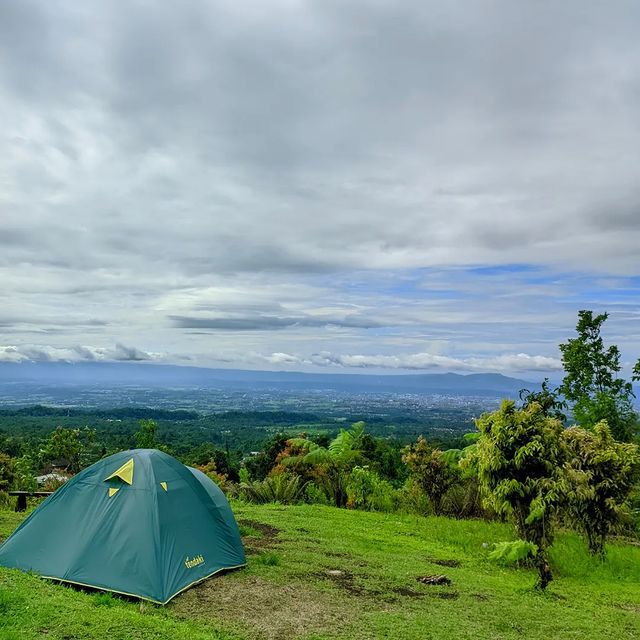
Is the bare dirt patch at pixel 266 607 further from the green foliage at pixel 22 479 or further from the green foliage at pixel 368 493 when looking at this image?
the green foliage at pixel 22 479

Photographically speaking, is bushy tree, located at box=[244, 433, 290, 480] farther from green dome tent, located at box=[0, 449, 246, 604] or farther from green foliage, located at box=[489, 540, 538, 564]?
green foliage, located at box=[489, 540, 538, 564]

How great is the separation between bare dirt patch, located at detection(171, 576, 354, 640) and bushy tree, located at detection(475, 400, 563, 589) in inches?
154

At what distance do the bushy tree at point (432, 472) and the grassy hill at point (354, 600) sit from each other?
3982 mm

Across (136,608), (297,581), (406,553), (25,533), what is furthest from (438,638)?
(25,533)

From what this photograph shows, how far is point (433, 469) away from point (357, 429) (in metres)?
4.82

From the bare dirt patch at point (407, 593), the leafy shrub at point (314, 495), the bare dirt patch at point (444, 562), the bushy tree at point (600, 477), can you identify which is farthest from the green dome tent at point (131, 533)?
the leafy shrub at point (314, 495)

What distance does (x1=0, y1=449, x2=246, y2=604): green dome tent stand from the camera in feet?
26.0

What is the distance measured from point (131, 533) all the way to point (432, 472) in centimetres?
1078

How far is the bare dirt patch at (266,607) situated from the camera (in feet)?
22.6

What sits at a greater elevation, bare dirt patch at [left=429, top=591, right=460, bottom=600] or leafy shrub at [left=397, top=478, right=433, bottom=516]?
bare dirt patch at [left=429, top=591, right=460, bottom=600]

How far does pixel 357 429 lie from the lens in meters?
21.2

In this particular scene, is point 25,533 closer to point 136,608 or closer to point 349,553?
point 136,608

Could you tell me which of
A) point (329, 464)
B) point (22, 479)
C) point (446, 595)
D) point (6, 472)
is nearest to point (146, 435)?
point (22, 479)

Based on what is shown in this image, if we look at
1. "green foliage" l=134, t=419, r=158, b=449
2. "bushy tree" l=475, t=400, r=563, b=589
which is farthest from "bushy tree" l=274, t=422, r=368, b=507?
"bushy tree" l=475, t=400, r=563, b=589
